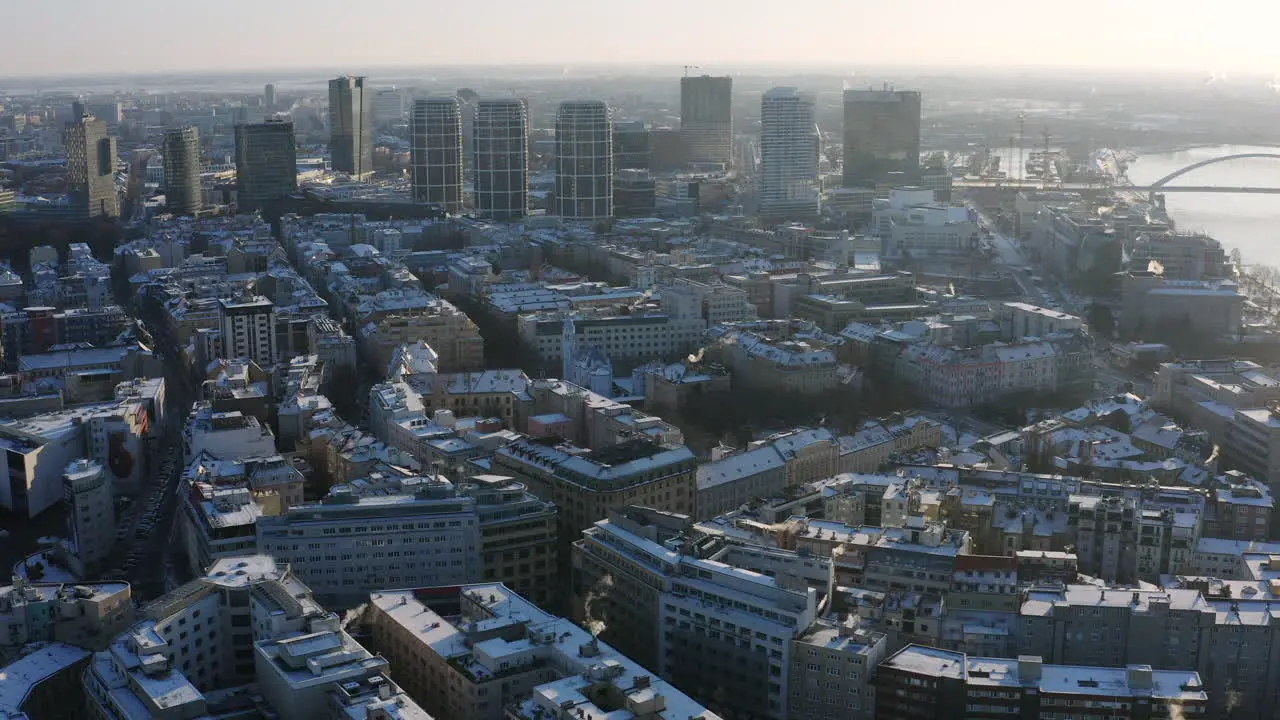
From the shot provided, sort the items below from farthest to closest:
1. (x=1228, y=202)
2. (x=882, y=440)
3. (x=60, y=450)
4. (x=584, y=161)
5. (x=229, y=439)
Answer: (x=1228, y=202), (x=584, y=161), (x=882, y=440), (x=60, y=450), (x=229, y=439)

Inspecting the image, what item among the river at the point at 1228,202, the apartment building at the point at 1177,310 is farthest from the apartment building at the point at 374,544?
the river at the point at 1228,202

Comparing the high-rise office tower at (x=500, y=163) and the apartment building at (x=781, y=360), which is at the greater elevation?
the high-rise office tower at (x=500, y=163)

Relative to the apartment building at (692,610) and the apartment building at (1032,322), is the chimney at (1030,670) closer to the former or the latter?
the apartment building at (692,610)

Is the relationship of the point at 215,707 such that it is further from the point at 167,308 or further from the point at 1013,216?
the point at 1013,216

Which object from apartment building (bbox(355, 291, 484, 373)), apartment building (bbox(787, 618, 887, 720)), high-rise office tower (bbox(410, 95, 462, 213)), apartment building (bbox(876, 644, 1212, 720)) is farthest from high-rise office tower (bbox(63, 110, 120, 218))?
apartment building (bbox(876, 644, 1212, 720))

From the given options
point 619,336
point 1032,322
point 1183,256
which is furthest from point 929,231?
point 619,336

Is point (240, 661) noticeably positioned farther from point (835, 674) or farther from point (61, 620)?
point (835, 674)

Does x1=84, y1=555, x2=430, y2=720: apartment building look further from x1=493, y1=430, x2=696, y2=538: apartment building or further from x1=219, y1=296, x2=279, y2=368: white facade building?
x1=219, y1=296, x2=279, y2=368: white facade building
